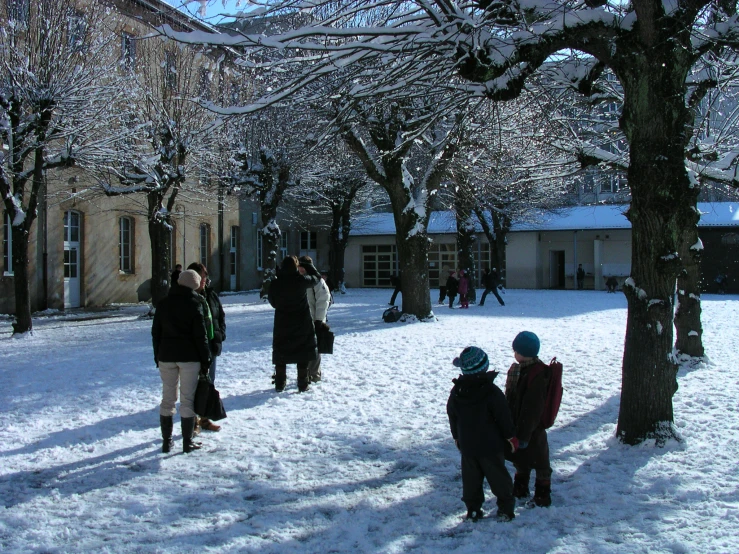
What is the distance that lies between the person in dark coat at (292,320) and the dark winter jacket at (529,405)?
390 centimetres

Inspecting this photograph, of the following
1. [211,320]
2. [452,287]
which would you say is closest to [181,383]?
[211,320]

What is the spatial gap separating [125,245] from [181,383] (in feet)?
67.2

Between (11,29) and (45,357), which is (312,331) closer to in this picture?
(45,357)

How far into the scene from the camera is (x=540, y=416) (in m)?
4.19

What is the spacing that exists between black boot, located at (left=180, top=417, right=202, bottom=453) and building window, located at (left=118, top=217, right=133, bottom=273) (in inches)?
790

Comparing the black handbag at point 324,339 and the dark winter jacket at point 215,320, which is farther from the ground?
the dark winter jacket at point 215,320

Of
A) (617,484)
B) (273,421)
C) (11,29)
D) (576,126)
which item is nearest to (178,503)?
(273,421)

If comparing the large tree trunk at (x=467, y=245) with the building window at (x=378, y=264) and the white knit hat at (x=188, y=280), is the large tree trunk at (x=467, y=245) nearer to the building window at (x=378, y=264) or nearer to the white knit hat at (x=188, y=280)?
the building window at (x=378, y=264)

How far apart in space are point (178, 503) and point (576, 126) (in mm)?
9319

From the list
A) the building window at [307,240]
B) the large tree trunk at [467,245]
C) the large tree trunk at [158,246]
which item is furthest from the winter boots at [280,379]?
the building window at [307,240]

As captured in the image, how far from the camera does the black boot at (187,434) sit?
18.5ft

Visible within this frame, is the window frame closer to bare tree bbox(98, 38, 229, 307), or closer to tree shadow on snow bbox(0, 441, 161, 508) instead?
bare tree bbox(98, 38, 229, 307)

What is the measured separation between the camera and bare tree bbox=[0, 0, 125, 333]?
13258mm

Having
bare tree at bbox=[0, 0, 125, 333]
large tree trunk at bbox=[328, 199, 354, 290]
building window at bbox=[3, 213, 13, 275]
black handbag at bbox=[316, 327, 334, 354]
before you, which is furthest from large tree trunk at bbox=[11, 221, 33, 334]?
large tree trunk at bbox=[328, 199, 354, 290]
